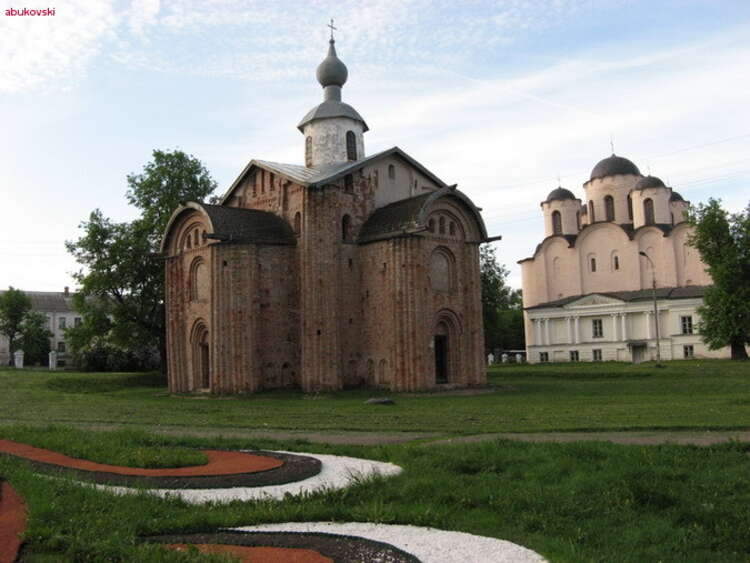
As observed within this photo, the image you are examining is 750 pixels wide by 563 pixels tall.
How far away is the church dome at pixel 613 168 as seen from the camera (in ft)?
216

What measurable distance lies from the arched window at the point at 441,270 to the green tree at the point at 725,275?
18274mm

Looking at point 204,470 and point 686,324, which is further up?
point 686,324

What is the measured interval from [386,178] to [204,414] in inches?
693

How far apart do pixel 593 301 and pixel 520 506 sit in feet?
170

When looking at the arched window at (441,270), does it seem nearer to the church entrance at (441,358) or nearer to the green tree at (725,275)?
the church entrance at (441,358)

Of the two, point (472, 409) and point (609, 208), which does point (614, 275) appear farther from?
point (472, 409)

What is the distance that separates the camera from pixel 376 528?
8.70 meters

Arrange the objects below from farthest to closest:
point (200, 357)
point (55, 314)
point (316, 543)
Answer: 1. point (55, 314)
2. point (200, 357)
3. point (316, 543)


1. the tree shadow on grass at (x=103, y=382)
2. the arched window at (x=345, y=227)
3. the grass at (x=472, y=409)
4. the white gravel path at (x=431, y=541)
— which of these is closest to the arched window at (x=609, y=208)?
the grass at (x=472, y=409)

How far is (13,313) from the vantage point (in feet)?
258

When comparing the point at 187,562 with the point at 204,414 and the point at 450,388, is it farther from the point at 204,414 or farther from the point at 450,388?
the point at 450,388

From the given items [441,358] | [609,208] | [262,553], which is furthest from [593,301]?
[262,553]

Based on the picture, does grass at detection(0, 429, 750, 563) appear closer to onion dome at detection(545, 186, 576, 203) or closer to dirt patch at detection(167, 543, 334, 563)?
dirt patch at detection(167, 543, 334, 563)

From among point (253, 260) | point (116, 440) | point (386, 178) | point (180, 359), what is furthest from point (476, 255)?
point (116, 440)
